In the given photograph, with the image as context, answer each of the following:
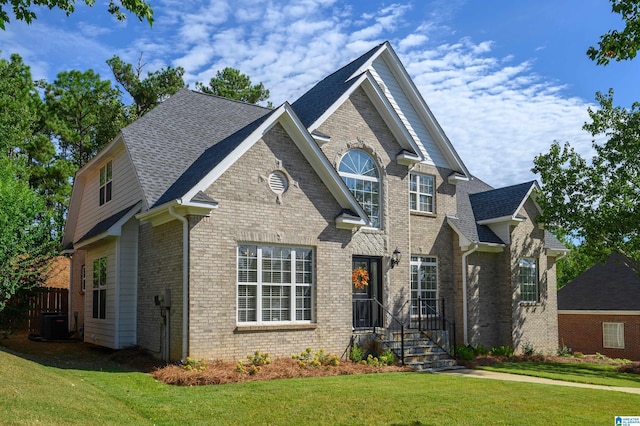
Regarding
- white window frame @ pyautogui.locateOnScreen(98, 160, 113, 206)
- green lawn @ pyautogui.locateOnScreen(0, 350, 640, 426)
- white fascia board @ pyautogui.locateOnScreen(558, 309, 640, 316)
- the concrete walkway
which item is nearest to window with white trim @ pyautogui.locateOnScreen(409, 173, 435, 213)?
the concrete walkway

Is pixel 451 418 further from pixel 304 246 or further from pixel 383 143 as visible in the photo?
pixel 383 143

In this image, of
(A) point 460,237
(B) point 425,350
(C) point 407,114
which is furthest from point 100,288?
(A) point 460,237

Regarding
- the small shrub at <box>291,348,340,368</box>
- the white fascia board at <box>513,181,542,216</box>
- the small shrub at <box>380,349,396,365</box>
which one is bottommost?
the small shrub at <box>380,349,396,365</box>

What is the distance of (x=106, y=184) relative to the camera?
66.7 feet

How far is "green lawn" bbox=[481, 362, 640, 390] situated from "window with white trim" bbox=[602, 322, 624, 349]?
10.3 metres

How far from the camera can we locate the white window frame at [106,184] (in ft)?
65.6

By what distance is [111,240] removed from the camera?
58.2 feet

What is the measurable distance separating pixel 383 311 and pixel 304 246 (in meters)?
4.21

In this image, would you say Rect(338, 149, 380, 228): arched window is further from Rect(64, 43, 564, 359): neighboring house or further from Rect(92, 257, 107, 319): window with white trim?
Rect(92, 257, 107, 319): window with white trim

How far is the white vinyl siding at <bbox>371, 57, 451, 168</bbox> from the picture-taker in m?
21.2

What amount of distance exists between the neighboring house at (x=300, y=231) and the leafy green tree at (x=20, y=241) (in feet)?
4.02

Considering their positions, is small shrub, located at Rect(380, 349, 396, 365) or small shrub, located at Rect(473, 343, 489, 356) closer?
small shrub, located at Rect(380, 349, 396, 365)

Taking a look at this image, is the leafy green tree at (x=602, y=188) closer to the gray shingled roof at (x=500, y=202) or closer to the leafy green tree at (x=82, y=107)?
the gray shingled roof at (x=500, y=202)

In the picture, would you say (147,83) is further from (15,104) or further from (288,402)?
(288,402)
